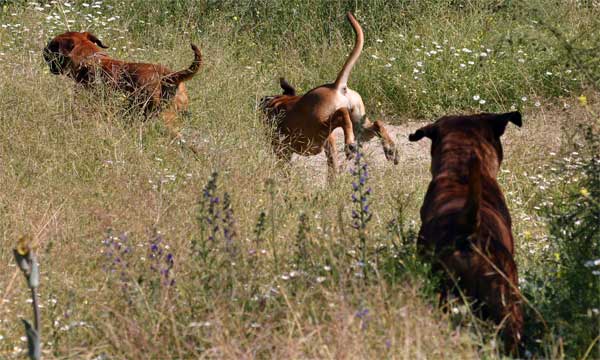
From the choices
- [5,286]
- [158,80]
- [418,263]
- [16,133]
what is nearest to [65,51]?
[158,80]

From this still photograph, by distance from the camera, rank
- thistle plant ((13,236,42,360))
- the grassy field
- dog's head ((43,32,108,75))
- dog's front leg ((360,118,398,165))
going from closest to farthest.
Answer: thistle plant ((13,236,42,360))
the grassy field
dog's front leg ((360,118,398,165))
dog's head ((43,32,108,75))

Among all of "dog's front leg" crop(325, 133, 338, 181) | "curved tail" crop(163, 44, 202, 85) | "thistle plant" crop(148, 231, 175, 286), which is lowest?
"dog's front leg" crop(325, 133, 338, 181)

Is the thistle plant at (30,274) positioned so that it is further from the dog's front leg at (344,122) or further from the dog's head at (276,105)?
the dog's head at (276,105)

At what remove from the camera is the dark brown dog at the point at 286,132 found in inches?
325

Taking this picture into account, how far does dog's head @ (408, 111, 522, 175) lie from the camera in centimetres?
544

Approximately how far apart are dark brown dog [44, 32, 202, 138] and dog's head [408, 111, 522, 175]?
9.80 ft

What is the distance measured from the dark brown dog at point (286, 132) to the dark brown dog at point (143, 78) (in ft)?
2.44

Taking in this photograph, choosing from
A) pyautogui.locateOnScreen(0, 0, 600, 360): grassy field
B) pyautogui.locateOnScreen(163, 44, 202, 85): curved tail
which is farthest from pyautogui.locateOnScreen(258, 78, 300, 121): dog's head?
pyautogui.locateOnScreen(163, 44, 202, 85): curved tail

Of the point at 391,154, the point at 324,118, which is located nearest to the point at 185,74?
the point at 324,118

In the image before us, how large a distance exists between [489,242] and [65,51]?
5.68m

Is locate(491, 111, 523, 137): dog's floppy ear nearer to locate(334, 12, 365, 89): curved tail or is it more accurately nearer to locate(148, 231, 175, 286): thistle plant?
locate(148, 231, 175, 286): thistle plant

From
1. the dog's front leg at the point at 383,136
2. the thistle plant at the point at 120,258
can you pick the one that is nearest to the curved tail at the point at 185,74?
the dog's front leg at the point at 383,136

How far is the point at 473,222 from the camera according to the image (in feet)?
14.9

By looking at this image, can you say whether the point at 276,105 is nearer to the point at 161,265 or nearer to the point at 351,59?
the point at 351,59
